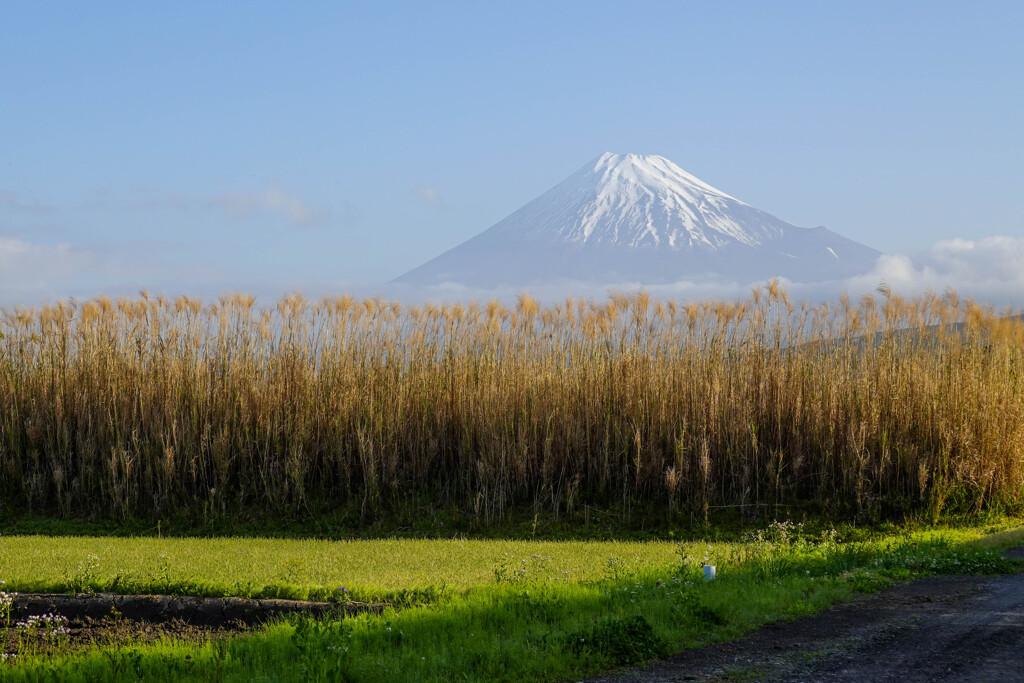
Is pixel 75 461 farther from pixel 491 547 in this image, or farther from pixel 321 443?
pixel 491 547

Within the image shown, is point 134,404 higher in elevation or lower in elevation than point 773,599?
higher

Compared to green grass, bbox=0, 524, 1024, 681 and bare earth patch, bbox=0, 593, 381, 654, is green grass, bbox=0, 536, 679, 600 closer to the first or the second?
green grass, bbox=0, 524, 1024, 681

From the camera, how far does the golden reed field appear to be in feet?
38.4

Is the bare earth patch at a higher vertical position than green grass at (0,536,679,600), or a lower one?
lower

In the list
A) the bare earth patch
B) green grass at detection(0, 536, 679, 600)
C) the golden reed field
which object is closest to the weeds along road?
green grass at detection(0, 536, 679, 600)

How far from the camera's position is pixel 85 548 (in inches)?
396

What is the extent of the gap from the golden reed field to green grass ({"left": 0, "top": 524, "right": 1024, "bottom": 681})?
2.28 metres

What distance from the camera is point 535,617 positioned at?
21.1 ft

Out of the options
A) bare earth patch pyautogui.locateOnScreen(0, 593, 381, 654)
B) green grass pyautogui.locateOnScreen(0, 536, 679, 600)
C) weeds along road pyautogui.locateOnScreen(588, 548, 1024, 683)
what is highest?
green grass pyautogui.locateOnScreen(0, 536, 679, 600)

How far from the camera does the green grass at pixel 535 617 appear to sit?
218 inches

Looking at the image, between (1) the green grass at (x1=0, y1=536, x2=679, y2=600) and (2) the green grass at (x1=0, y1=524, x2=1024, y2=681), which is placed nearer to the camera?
(2) the green grass at (x1=0, y1=524, x2=1024, y2=681)

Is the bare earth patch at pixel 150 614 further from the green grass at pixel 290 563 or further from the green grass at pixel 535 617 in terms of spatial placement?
the green grass at pixel 535 617

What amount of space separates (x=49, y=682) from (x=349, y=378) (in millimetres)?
7363

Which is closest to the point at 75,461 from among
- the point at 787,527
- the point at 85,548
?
the point at 85,548
